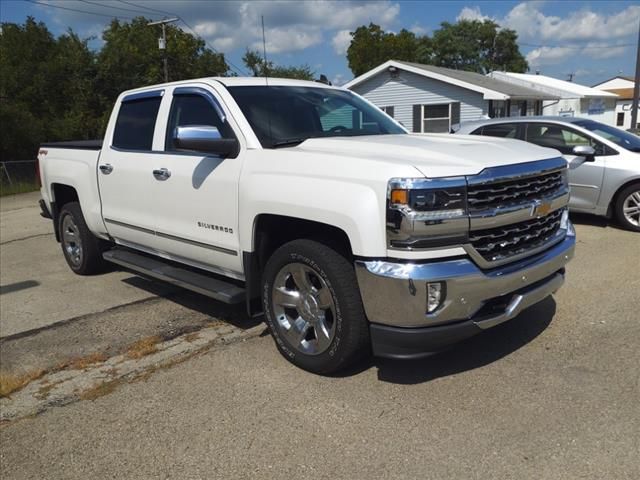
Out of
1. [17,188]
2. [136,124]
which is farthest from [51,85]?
[136,124]

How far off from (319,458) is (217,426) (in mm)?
687

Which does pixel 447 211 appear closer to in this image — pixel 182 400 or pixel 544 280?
pixel 544 280

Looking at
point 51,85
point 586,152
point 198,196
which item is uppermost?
point 51,85

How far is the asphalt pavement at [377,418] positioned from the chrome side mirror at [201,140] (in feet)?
5.03

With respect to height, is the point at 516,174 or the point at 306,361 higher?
the point at 516,174

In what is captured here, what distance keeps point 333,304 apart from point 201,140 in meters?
1.46

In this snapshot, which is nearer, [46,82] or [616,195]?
[616,195]

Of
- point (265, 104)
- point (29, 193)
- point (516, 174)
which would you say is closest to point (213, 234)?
point (265, 104)

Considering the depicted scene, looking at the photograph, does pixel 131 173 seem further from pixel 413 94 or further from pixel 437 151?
pixel 413 94

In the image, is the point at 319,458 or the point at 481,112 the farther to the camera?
the point at 481,112

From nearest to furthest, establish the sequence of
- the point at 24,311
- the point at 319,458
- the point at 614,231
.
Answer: the point at 319,458 → the point at 24,311 → the point at 614,231

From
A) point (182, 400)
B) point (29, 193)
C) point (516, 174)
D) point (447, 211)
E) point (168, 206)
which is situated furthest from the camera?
point (29, 193)

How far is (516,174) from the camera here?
3.45m

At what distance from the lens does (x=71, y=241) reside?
6.86 m
